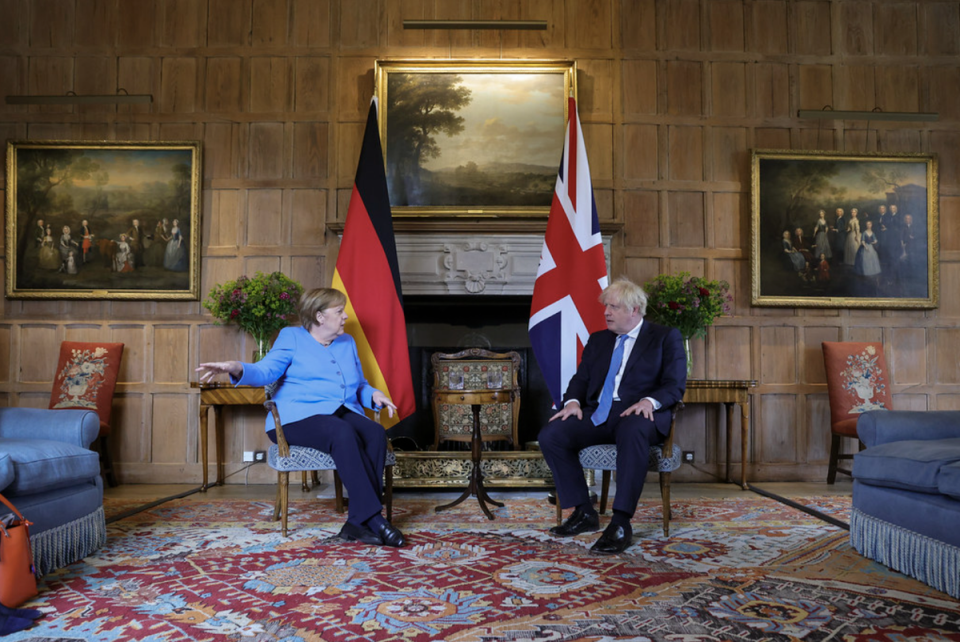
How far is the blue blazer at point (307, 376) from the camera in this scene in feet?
11.8

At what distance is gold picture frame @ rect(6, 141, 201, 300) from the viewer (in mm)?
5484

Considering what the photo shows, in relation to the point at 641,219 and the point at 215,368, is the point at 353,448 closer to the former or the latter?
the point at 215,368

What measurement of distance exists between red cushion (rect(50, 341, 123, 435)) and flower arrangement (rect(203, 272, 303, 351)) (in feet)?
2.80

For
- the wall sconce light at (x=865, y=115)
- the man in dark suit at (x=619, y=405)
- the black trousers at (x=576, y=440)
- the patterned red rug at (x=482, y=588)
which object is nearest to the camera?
the patterned red rug at (x=482, y=588)

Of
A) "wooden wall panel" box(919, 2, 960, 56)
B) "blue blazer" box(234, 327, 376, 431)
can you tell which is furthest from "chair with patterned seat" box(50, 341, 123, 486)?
"wooden wall panel" box(919, 2, 960, 56)

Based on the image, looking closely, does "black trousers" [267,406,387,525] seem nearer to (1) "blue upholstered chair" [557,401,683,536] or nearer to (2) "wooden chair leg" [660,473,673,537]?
(1) "blue upholstered chair" [557,401,683,536]

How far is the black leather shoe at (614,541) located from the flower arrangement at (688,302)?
2333 mm

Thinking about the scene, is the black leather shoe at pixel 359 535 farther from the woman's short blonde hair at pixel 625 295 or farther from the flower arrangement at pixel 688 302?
the flower arrangement at pixel 688 302

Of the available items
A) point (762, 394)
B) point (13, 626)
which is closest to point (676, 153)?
point (762, 394)

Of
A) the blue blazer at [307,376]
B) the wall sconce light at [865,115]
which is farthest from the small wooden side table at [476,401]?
the wall sconce light at [865,115]

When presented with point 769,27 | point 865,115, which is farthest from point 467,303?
point 865,115

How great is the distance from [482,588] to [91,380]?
3.94m

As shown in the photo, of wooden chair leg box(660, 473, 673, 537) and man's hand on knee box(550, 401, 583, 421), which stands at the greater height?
man's hand on knee box(550, 401, 583, 421)

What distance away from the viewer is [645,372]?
12.0 ft
